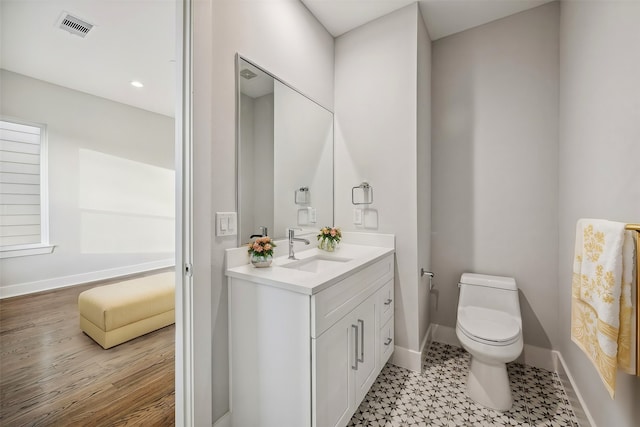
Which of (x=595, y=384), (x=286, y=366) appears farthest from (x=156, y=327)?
(x=595, y=384)

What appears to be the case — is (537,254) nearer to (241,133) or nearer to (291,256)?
(291,256)

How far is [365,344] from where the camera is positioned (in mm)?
1549

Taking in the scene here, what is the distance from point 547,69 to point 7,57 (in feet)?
17.2

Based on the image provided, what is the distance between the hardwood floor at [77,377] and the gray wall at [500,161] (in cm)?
229

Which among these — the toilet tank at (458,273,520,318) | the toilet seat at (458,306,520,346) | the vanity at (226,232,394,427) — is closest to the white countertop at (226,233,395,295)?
the vanity at (226,232,394,427)

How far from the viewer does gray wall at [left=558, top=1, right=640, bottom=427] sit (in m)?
1.03

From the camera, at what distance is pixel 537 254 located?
2.08 metres

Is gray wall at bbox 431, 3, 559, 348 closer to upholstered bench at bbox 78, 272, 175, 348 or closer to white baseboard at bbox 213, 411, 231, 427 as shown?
white baseboard at bbox 213, 411, 231, 427

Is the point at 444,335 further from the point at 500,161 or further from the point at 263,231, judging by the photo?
the point at 263,231

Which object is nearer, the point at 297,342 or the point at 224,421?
the point at 297,342

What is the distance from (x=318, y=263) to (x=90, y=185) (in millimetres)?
4046

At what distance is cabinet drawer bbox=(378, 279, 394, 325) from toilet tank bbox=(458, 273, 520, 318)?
0.59m

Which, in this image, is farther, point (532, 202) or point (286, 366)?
point (532, 202)

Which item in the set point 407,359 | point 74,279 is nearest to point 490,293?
point 407,359
